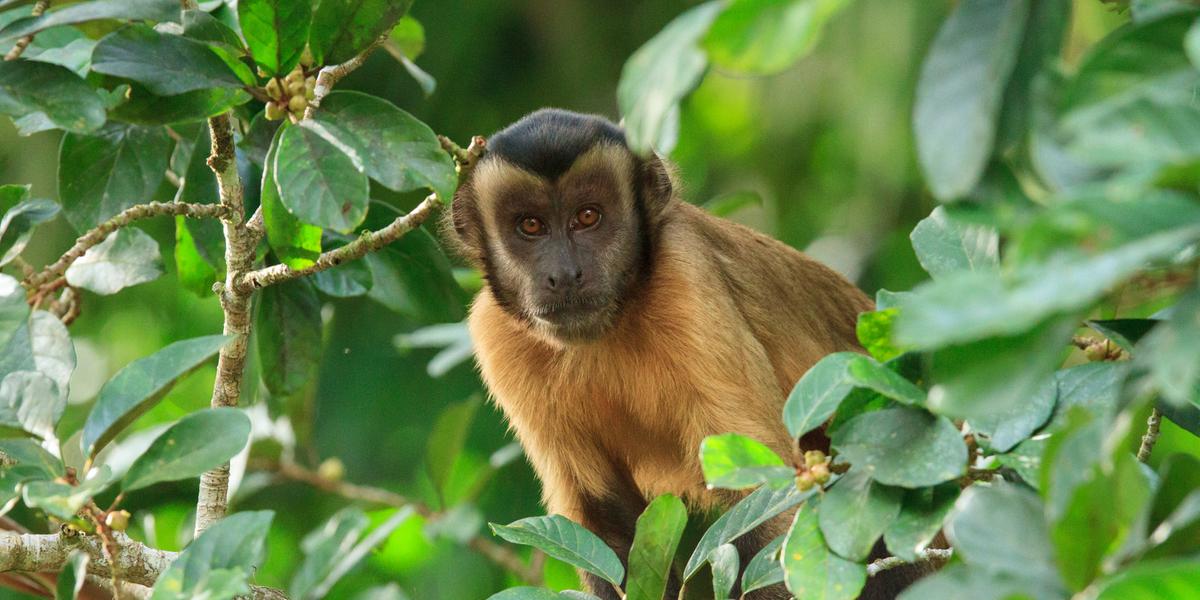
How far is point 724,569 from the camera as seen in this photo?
8.13 feet

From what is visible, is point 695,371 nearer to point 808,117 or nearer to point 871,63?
point 871,63

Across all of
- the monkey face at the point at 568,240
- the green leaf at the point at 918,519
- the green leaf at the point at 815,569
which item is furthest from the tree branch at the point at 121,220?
the green leaf at the point at 918,519

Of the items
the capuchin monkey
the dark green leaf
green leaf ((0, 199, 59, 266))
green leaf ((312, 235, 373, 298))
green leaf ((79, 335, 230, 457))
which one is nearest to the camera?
the dark green leaf

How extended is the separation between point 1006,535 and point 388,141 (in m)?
1.45

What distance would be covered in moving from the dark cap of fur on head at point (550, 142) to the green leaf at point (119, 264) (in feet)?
4.46

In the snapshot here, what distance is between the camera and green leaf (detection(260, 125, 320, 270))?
2.57 m

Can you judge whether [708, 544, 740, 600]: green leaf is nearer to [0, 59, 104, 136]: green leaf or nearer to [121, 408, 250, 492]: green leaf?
[121, 408, 250, 492]: green leaf

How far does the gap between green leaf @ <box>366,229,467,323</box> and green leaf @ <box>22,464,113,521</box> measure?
1477 mm

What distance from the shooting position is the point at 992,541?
1.46 m

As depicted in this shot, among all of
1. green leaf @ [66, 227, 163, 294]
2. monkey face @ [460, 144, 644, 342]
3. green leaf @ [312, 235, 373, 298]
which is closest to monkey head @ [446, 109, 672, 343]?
monkey face @ [460, 144, 644, 342]

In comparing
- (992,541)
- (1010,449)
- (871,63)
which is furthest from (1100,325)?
(871,63)

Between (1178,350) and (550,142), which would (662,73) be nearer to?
(1178,350)

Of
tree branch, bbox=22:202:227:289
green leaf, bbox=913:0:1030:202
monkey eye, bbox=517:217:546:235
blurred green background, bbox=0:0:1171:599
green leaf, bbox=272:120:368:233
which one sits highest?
green leaf, bbox=913:0:1030:202

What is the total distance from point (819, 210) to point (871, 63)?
6.75 feet
